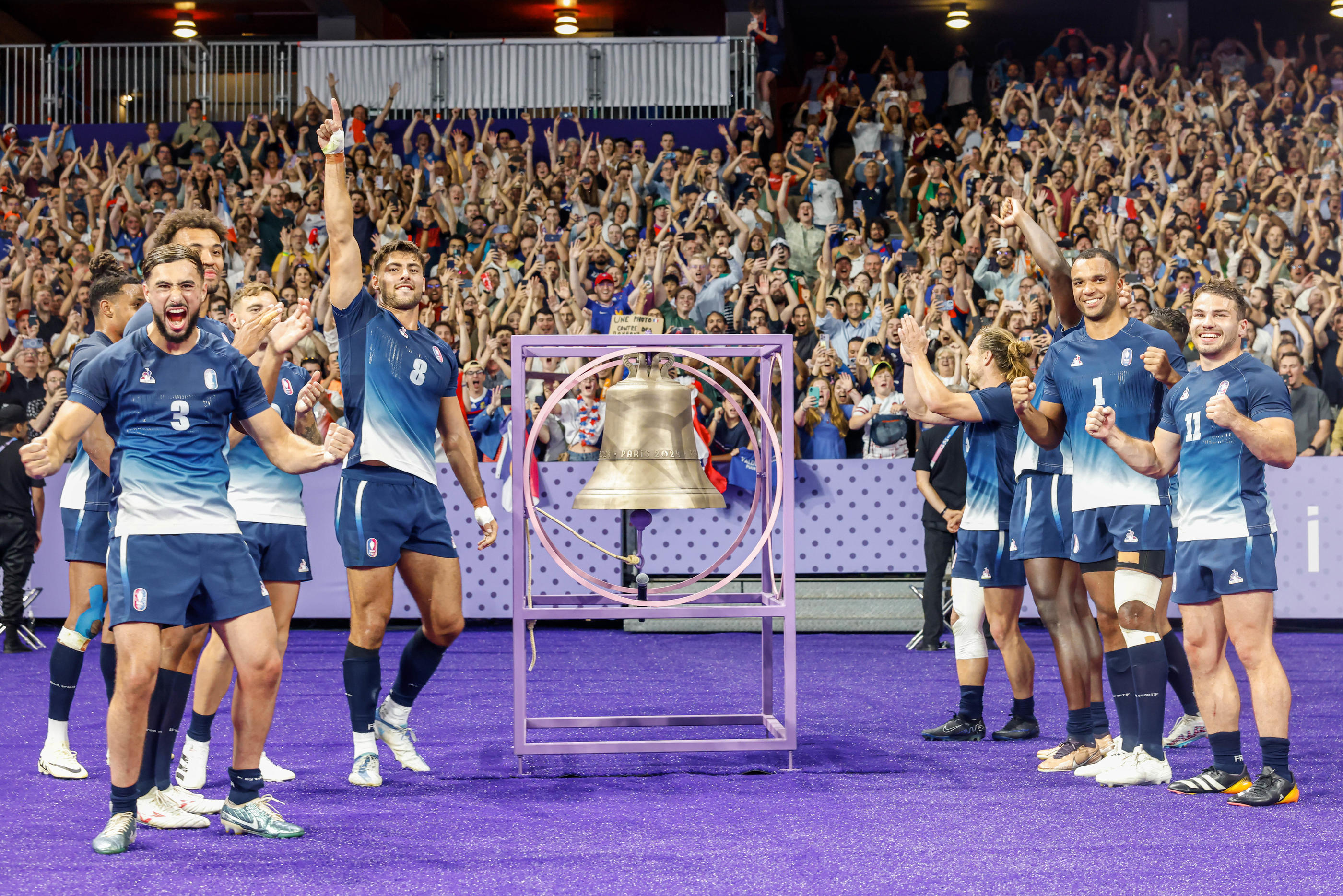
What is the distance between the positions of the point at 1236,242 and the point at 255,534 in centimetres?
1190

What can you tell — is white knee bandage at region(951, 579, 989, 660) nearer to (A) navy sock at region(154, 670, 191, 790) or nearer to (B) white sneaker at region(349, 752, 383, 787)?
(B) white sneaker at region(349, 752, 383, 787)

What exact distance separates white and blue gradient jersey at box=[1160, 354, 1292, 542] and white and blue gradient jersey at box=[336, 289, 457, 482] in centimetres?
312

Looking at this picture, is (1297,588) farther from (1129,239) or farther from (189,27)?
(189,27)

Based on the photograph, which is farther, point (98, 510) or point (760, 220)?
point (760, 220)

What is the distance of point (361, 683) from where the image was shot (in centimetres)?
550

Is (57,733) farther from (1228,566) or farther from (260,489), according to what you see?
(1228,566)

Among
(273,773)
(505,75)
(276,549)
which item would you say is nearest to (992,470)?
(276,549)

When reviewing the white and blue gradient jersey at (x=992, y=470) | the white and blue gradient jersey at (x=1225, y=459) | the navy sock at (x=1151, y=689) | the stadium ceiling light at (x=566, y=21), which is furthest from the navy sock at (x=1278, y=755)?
the stadium ceiling light at (x=566, y=21)

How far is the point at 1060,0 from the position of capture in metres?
22.9

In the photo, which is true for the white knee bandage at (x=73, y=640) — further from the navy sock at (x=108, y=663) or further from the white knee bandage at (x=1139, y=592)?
the white knee bandage at (x=1139, y=592)

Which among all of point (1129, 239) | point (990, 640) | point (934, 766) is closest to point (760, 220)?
point (1129, 239)

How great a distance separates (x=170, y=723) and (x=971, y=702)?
12.6ft

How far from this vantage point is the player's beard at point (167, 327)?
4305 millimetres

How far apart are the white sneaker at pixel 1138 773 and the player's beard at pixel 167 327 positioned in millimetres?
3945
